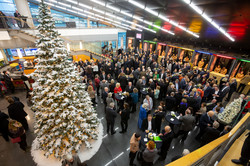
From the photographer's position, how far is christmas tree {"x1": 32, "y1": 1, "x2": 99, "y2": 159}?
12.6 ft

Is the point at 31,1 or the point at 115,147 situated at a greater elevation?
the point at 31,1

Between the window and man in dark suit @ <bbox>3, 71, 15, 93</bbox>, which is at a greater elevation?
the window

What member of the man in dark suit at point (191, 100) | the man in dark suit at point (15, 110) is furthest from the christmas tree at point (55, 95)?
the man in dark suit at point (191, 100)

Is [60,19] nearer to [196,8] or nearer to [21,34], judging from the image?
[21,34]

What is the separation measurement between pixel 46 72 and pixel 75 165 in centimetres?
306

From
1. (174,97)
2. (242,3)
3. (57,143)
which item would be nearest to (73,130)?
(57,143)

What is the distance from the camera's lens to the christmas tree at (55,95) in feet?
12.6

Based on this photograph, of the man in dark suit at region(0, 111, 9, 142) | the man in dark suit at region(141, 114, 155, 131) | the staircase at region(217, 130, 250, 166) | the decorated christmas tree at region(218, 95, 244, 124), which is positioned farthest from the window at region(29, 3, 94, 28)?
the staircase at region(217, 130, 250, 166)

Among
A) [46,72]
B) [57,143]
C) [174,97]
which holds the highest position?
[46,72]

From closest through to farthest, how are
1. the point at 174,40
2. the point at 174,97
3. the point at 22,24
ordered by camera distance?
1. the point at 174,97
2. the point at 22,24
3. the point at 174,40

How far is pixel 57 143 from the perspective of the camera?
4.07 m

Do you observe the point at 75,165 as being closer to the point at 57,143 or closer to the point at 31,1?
the point at 57,143

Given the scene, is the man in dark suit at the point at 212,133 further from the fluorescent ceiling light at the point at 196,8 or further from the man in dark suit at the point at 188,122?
the fluorescent ceiling light at the point at 196,8

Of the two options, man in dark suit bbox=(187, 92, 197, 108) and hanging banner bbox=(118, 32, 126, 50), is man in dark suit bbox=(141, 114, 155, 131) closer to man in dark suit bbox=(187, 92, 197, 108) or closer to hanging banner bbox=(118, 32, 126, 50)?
man in dark suit bbox=(187, 92, 197, 108)
